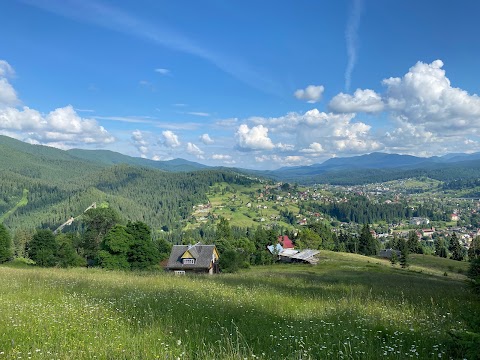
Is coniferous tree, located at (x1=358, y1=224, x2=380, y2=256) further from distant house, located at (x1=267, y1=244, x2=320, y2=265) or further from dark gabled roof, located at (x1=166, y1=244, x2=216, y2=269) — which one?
dark gabled roof, located at (x1=166, y1=244, x2=216, y2=269)

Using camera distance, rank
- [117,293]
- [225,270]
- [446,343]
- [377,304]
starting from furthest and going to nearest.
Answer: [225,270] < [117,293] < [377,304] < [446,343]

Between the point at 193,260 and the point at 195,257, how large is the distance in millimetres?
750

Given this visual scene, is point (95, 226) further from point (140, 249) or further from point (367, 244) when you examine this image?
point (367, 244)

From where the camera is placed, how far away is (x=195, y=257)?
220ft

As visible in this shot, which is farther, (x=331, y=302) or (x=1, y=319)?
(x=331, y=302)

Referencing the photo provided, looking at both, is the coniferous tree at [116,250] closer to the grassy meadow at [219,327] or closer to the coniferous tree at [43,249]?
the coniferous tree at [43,249]

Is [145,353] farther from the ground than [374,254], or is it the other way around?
[145,353]

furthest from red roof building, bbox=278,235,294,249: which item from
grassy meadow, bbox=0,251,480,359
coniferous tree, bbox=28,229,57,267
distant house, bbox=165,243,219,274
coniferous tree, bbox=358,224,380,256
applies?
grassy meadow, bbox=0,251,480,359

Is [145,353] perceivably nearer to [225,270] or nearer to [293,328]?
[293,328]

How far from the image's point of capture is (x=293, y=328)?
7.34m

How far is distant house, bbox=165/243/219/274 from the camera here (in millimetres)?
66125

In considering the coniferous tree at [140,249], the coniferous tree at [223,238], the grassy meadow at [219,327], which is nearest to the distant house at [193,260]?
the coniferous tree at [140,249]

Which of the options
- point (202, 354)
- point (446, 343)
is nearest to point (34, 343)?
point (202, 354)

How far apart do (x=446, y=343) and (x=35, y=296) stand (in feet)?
39.3
